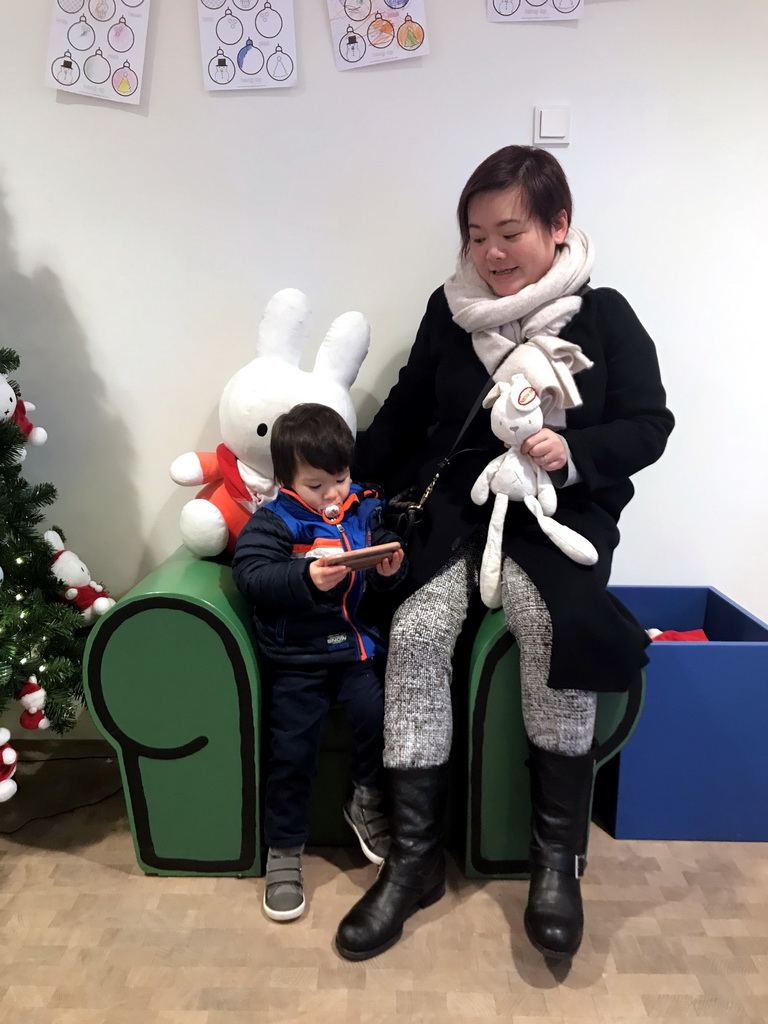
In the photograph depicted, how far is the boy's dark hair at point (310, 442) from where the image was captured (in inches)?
48.3

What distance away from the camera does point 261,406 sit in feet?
4.49

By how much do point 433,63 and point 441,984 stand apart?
1.71m

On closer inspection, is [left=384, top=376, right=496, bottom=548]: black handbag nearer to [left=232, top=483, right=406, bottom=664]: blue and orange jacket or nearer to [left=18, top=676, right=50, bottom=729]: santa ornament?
[left=232, top=483, right=406, bottom=664]: blue and orange jacket

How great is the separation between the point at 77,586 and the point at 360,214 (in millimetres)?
1010

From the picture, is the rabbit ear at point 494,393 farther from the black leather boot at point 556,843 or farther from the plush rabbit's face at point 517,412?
the black leather boot at point 556,843

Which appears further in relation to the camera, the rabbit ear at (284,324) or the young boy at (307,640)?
the rabbit ear at (284,324)

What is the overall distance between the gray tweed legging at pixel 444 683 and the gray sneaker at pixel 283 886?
0.87 feet

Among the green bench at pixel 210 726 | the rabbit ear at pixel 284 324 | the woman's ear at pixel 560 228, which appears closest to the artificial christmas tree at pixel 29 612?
the green bench at pixel 210 726

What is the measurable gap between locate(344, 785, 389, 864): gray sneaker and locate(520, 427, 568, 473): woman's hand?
2.18 feet

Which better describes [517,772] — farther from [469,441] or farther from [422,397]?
[422,397]

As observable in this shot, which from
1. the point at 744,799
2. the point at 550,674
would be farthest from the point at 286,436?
the point at 744,799

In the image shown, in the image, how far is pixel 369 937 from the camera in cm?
110

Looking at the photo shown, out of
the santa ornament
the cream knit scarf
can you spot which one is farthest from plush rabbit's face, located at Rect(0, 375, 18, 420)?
the cream knit scarf

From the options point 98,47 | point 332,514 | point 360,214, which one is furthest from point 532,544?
point 98,47
